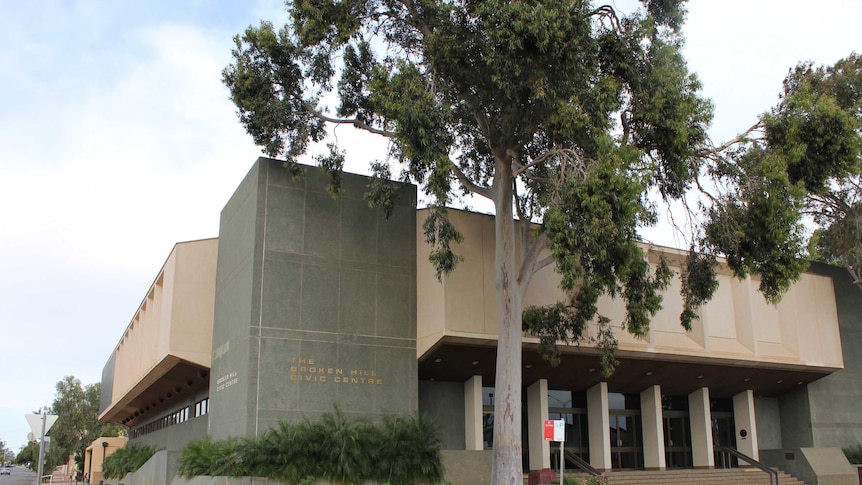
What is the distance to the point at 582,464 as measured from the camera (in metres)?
26.8

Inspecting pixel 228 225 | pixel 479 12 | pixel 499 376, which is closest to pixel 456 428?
pixel 499 376

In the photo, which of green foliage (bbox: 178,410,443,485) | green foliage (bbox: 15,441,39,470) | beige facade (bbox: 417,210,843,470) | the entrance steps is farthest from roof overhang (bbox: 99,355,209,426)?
green foliage (bbox: 15,441,39,470)

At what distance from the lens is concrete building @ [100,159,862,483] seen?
21438mm

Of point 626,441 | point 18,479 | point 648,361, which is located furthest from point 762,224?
point 18,479

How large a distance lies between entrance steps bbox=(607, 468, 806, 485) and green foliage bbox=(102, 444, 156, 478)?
1779 centimetres

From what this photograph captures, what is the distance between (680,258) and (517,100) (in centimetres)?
1281

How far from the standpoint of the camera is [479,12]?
16531 mm

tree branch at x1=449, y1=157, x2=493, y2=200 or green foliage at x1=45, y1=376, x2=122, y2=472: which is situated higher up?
tree branch at x1=449, y1=157, x2=493, y2=200

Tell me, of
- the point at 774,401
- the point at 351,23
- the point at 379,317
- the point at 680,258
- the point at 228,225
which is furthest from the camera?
the point at 774,401

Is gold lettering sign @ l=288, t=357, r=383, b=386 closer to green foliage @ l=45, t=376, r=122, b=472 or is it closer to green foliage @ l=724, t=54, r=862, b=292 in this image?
green foliage @ l=724, t=54, r=862, b=292

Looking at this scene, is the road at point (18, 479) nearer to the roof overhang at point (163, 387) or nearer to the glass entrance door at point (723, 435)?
the roof overhang at point (163, 387)

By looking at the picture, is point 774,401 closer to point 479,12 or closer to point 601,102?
point 601,102

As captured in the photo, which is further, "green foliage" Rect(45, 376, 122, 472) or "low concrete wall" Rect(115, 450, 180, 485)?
"green foliage" Rect(45, 376, 122, 472)

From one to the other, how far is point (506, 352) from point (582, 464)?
10450mm
